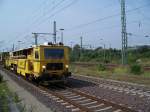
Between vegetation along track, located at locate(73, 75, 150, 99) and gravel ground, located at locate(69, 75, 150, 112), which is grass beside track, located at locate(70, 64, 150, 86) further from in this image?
gravel ground, located at locate(69, 75, 150, 112)

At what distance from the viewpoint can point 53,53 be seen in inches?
846

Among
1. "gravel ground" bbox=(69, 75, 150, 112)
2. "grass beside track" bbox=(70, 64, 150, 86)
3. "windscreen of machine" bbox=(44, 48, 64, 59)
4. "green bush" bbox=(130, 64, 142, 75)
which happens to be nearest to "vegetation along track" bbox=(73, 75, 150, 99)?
"gravel ground" bbox=(69, 75, 150, 112)

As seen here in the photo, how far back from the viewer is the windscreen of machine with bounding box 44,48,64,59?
69.6ft

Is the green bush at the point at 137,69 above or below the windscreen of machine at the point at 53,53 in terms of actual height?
below

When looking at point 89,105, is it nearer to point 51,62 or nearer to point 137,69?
point 51,62

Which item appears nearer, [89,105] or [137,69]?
[89,105]

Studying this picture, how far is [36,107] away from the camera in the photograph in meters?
13.1

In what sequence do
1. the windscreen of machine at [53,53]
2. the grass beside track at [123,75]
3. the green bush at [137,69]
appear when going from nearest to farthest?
1. the windscreen of machine at [53,53]
2. the grass beside track at [123,75]
3. the green bush at [137,69]

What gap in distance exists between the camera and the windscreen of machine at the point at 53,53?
21223mm

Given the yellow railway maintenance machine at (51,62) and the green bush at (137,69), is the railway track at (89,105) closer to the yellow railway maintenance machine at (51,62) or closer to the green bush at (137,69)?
the yellow railway maintenance machine at (51,62)

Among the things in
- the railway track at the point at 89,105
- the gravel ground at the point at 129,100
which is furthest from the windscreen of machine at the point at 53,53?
the gravel ground at the point at 129,100

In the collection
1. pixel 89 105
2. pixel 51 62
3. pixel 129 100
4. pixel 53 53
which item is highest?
pixel 53 53

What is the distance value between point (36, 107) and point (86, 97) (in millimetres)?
3157

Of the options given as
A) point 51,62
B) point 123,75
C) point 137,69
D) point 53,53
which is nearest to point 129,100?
point 51,62
